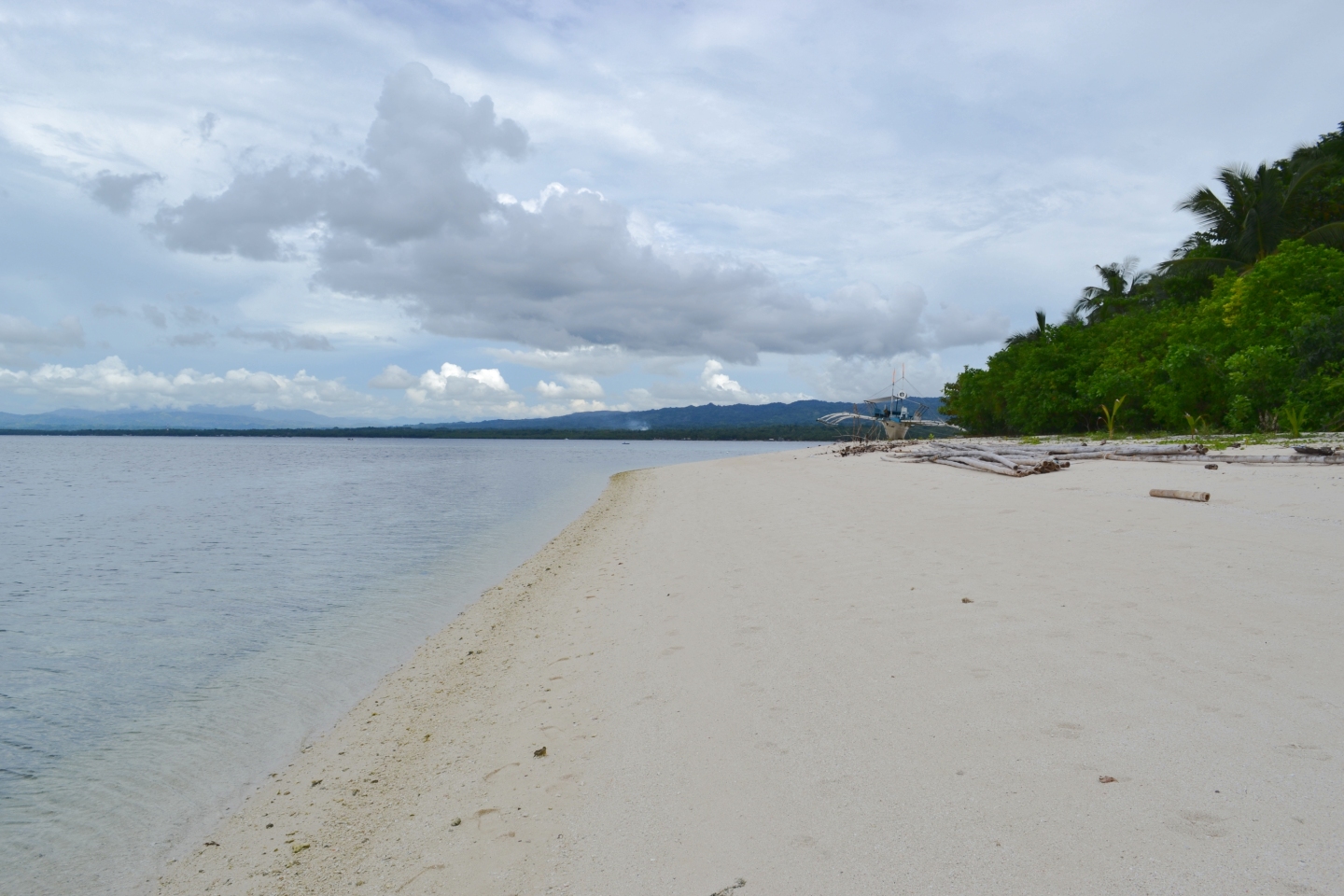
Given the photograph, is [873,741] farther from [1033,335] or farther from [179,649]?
[1033,335]

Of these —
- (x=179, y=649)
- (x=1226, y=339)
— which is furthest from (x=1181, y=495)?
(x=1226, y=339)

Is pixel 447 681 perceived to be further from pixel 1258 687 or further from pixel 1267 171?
pixel 1267 171

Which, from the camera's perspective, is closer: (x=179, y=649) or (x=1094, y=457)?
(x=179, y=649)

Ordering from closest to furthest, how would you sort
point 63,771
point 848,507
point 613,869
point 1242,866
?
point 1242,866 < point 613,869 < point 63,771 < point 848,507

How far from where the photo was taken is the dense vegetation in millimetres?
23281

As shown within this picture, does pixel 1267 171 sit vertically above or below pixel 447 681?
above

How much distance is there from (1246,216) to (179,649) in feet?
158

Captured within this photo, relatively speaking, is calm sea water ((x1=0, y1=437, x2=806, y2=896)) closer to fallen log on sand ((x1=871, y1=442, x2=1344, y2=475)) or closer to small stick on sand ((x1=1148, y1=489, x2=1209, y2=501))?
small stick on sand ((x1=1148, y1=489, x2=1209, y2=501))

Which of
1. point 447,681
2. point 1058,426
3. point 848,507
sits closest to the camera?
point 447,681

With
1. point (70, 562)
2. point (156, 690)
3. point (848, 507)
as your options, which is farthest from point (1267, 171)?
point (70, 562)

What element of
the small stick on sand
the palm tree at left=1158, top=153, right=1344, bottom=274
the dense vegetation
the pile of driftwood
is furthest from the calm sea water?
the palm tree at left=1158, top=153, right=1344, bottom=274

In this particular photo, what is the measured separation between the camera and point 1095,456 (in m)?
20.0

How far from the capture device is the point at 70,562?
47.0 feet

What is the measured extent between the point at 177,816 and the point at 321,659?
129 inches
